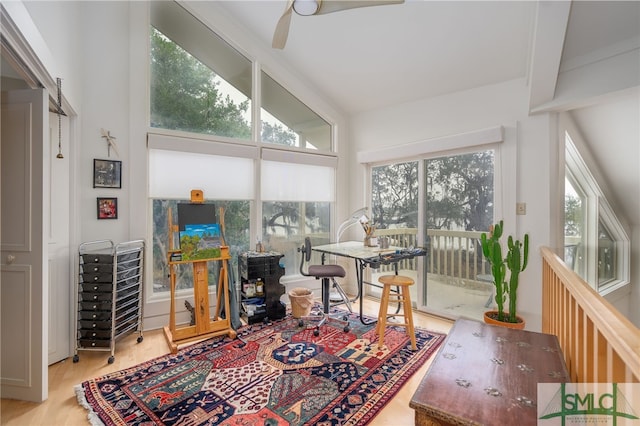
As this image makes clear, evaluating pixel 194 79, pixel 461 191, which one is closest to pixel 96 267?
pixel 194 79

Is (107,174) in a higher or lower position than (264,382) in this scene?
higher

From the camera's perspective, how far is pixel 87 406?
1.84m

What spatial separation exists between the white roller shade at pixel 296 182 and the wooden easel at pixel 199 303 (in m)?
1.08

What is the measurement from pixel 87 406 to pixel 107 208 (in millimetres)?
1692

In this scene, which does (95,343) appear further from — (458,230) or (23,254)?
(458,230)

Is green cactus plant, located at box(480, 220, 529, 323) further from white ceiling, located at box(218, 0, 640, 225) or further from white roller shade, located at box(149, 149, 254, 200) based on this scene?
white roller shade, located at box(149, 149, 254, 200)

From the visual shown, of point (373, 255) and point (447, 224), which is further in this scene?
point (447, 224)

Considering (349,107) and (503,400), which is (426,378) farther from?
(349,107)

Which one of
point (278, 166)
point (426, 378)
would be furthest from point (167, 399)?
point (278, 166)

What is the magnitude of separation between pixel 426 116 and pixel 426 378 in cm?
309

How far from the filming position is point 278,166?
387 centimetres

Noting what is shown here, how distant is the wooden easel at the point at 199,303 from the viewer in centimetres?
267

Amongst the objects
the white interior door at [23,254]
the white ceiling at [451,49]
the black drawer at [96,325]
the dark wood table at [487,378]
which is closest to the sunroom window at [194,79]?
the white ceiling at [451,49]

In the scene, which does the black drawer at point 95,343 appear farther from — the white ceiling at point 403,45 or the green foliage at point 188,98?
the white ceiling at point 403,45
